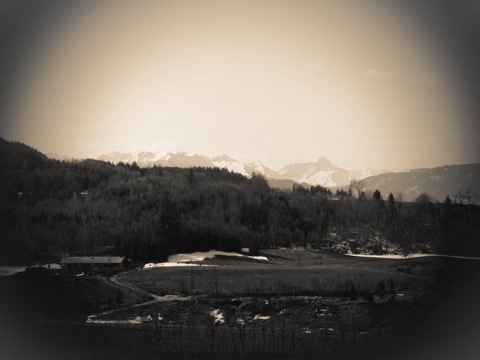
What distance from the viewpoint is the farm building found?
253 feet

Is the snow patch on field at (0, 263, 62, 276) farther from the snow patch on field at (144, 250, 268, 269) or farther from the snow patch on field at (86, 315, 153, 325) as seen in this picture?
the snow patch on field at (86, 315, 153, 325)

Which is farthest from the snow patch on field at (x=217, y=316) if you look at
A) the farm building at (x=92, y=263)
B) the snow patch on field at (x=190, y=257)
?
the snow patch on field at (x=190, y=257)

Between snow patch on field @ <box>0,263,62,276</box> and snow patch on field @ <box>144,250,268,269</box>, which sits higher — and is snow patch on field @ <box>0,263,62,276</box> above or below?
below

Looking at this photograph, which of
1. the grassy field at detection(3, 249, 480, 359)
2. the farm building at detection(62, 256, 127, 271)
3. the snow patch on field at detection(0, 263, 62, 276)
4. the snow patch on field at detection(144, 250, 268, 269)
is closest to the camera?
the grassy field at detection(3, 249, 480, 359)

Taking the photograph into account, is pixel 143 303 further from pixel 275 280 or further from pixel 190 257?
pixel 190 257

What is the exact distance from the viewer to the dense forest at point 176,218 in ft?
308

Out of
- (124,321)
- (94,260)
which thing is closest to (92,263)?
(94,260)

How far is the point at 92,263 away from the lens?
262 ft

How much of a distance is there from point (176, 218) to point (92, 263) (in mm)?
28045

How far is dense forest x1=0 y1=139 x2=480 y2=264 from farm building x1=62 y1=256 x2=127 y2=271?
197 inches

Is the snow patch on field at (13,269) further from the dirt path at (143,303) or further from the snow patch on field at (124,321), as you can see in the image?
the snow patch on field at (124,321)

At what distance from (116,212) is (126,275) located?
5073cm

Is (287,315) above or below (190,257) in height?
below

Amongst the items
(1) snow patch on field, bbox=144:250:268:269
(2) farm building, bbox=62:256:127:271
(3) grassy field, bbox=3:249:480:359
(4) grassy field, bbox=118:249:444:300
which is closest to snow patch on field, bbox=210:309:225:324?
(3) grassy field, bbox=3:249:480:359
